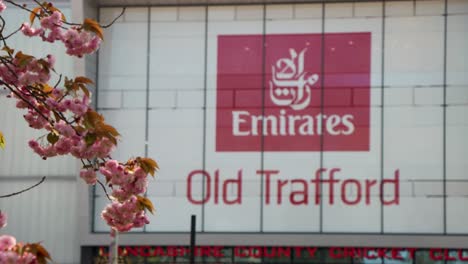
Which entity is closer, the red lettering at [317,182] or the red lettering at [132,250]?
the red lettering at [317,182]

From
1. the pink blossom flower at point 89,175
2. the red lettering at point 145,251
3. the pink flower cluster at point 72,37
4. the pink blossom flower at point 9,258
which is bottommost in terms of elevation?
the red lettering at point 145,251

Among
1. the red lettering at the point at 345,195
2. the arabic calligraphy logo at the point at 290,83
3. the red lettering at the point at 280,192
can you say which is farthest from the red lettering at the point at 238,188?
the red lettering at the point at 345,195

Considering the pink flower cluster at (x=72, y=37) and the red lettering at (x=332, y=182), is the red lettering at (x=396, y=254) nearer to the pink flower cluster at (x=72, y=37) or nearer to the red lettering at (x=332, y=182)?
the red lettering at (x=332, y=182)

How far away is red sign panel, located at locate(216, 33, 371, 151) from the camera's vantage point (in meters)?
25.4

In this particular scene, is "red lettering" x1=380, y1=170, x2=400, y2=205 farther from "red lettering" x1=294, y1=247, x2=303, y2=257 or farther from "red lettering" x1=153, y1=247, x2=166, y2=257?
"red lettering" x1=153, y1=247, x2=166, y2=257

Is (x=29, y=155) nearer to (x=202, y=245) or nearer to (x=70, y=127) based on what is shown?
(x=202, y=245)

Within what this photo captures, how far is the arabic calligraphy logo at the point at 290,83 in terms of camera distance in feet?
84.2

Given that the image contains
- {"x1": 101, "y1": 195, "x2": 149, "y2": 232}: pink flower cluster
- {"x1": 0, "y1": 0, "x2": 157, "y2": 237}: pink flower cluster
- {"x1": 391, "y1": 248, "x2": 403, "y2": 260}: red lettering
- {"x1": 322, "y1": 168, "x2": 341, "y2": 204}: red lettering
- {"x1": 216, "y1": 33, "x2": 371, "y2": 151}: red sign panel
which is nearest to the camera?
{"x1": 0, "y1": 0, "x2": 157, "y2": 237}: pink flower cluster

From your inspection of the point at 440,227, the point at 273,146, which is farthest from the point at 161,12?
the point at 440,227

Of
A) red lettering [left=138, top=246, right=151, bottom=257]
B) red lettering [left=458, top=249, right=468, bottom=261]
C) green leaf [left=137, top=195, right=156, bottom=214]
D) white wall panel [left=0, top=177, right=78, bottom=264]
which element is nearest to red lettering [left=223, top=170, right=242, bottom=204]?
red lettering [left=138, top=246, right=151, bottom=257]

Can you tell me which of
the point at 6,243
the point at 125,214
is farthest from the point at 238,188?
the point at 6,243

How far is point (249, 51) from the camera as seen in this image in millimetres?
25797

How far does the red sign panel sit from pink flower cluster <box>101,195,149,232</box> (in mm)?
18007

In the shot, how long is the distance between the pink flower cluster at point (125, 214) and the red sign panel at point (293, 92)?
18.0 m
